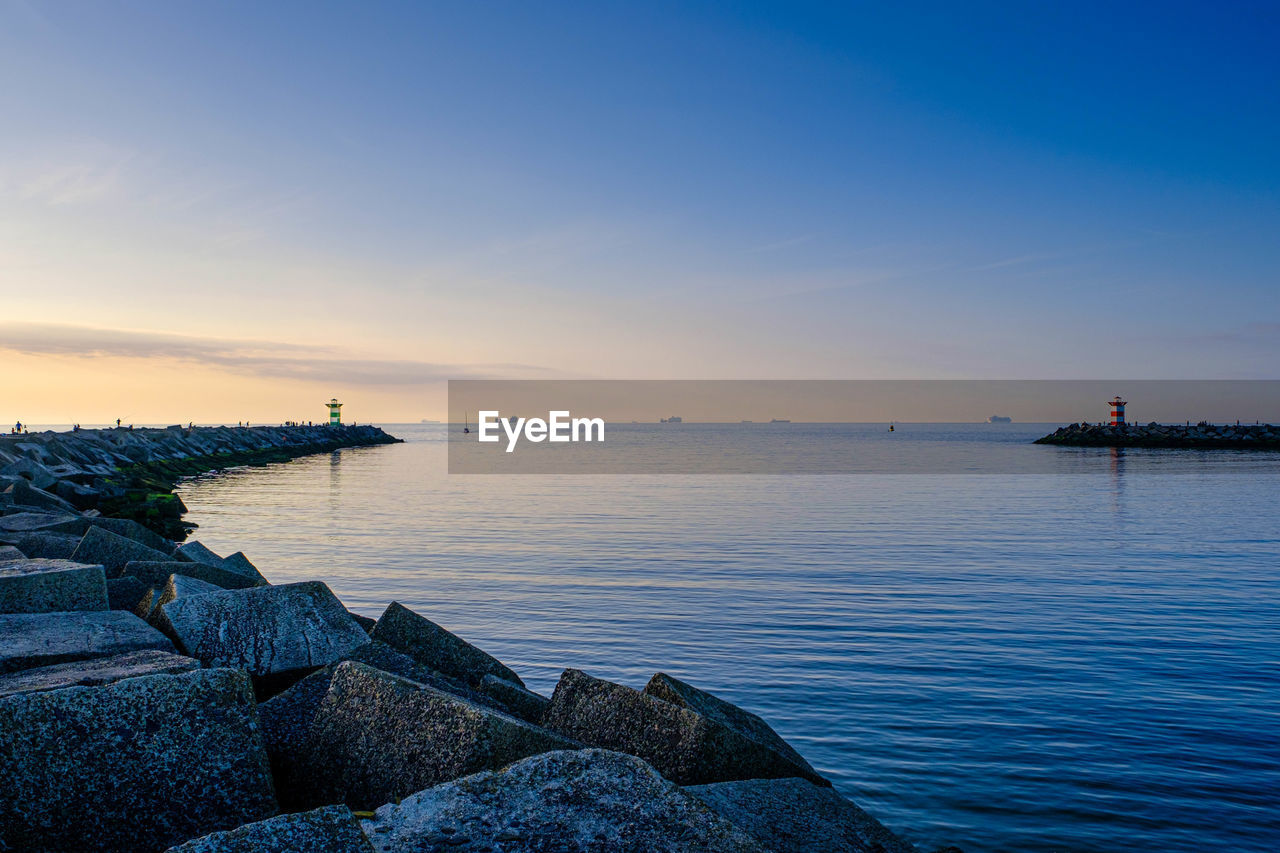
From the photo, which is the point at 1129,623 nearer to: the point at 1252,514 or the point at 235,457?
the point at 1252,514

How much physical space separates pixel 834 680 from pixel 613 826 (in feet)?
23.9

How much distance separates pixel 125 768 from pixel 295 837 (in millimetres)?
1404

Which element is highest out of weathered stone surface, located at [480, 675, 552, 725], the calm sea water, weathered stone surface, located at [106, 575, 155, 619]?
weathered stone surface, located at [106, 575, 155, 619]

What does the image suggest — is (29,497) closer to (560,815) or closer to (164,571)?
(164,571)

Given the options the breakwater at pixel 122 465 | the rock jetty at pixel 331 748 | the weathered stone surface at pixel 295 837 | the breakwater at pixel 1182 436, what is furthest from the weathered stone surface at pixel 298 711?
the breakwater at pixel 1182 436

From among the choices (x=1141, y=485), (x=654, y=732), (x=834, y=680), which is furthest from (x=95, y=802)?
(x=1141, y=485)

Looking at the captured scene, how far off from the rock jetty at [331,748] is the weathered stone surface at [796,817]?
13mm

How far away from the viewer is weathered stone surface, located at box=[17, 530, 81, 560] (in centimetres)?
947

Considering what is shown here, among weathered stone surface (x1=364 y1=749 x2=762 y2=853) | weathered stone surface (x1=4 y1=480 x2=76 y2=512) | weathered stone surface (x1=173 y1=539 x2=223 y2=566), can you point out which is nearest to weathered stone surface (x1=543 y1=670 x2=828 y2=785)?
weathered stone surface (x1=364 y1=749 x2=762 y2=853)

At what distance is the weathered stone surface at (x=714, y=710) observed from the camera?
5172mm

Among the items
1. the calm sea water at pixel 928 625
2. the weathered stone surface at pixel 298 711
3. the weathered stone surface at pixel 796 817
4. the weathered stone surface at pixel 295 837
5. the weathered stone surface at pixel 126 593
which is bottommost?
the calm sea water at pixel 928 625

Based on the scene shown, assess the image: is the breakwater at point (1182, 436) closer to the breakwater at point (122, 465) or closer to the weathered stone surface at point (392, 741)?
the breakwater at point (122, 465)

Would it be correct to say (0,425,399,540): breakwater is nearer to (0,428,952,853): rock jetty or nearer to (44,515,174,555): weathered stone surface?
(44,515,174,555): weathered stone surface

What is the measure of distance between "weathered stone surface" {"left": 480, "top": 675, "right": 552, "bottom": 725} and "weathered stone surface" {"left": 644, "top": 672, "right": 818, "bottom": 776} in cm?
74
